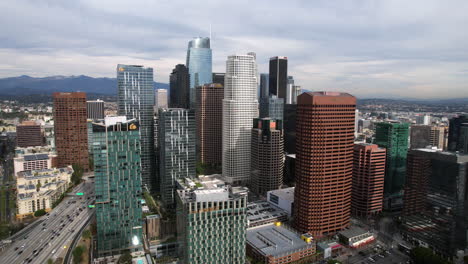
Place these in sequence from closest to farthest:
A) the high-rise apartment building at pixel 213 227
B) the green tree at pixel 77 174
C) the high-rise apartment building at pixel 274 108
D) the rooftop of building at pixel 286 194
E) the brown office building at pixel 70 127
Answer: the high-rise apartment building at pixel 213 227, the rooftop of building at pixel 286 194, the green tree at pixel 77 174, the brown office building at pixel 70 127, the high-rise apartment building at pixel 274 108

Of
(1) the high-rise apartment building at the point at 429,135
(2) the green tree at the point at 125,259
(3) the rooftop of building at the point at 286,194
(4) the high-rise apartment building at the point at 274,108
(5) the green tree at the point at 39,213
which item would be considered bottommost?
(2) the green tree at the point at 125,259

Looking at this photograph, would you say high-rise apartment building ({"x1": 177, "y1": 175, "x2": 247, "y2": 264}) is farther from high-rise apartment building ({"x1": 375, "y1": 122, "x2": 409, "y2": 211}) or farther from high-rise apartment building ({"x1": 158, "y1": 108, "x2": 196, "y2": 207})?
high-rise apartment building ({"x1": 375, "y1": 122, "x2": 409, "y2": 211})

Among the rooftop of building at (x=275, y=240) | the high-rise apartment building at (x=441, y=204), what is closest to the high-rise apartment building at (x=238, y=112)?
the rooftop of building at (x=275, y=240)

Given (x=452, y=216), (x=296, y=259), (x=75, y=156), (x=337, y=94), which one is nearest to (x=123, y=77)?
(x=75, y=156)

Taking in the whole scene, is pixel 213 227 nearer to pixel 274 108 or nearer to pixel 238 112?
pixel 238 112

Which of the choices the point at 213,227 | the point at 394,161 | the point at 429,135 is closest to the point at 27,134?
the point at 213,227

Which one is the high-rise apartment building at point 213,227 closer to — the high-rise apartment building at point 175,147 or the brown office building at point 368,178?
the high-rise apartment building at point 175,147

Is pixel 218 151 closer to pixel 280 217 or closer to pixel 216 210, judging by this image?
pixel 280 217
